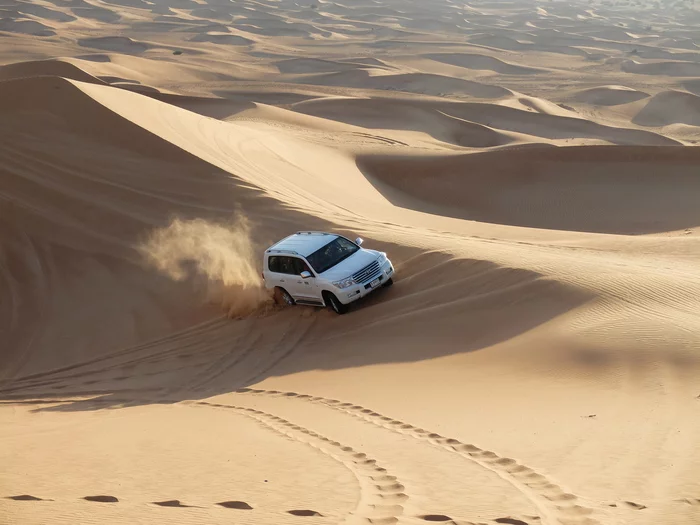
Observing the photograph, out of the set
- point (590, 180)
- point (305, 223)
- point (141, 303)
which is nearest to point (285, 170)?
point (305, 223)

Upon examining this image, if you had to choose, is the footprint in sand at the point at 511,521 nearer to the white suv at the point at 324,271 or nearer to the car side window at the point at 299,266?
the white suv at the point at 324,271

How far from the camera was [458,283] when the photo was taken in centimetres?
1381

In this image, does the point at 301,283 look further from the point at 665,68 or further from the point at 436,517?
the point at 665,68

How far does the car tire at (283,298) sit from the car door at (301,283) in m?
0.16

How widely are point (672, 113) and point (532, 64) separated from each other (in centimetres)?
2183

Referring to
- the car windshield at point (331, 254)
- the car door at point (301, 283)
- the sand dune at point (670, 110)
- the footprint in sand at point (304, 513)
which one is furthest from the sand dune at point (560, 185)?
the sand dune at point (670, 110)

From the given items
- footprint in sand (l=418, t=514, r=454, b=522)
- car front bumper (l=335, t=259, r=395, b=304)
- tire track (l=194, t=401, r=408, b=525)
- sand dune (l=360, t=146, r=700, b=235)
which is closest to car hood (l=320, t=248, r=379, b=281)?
car front bumper (l=335, t=259, r=395, b=304)

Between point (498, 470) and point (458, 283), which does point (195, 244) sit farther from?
point (498, 470)

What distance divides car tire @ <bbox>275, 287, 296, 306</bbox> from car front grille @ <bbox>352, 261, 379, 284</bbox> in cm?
141

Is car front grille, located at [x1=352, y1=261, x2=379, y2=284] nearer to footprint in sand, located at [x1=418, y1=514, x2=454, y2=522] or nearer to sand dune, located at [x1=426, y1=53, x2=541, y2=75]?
footprint in sand, located at [x1=418, y1=514, x2=454, y2=522]

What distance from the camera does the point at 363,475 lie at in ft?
24.6

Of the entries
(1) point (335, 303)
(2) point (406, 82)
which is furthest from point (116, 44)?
(1) point (335, 303)

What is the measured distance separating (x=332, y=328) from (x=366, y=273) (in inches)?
42.7

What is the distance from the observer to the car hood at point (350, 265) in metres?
13.8
